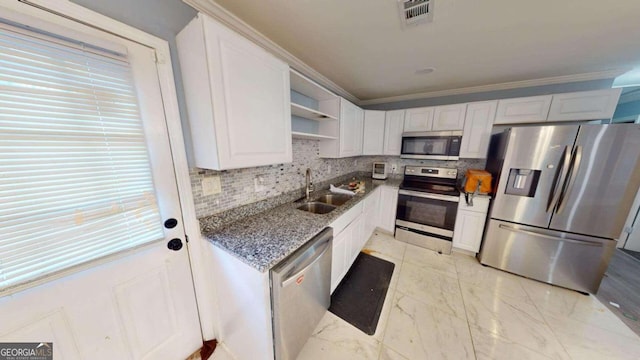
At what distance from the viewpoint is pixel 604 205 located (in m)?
1.77

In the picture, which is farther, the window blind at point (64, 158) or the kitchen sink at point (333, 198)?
the kitchen sink at point (333, 198)

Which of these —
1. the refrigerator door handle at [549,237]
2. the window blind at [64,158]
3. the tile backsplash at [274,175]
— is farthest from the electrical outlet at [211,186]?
the refrigerator door handle at [549,237]

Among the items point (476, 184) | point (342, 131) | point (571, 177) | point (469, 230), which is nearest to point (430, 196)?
point (476, 184)

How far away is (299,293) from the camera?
1.17 meters

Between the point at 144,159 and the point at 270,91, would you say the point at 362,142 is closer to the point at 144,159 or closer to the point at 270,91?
the point at 270,91

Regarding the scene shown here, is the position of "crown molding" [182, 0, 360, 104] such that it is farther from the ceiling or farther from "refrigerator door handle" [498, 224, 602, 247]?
"refrigerator door handle" [498, 224, 602, 247]

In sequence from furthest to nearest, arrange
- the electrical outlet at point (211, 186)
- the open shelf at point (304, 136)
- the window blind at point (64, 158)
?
1. the open shelf at point (304, 136)
2. the electrical outlet at point (211, 186)
3. the window blind at point (64, 158)

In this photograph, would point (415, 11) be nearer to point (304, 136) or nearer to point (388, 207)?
point (304, 136)

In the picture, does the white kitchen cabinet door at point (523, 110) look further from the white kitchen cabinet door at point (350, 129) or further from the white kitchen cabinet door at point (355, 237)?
the white kitchen cabinet door at point (355, 237)

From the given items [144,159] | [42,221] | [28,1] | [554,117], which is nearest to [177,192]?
[144,159]

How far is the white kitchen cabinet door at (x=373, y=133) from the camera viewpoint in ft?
9.84

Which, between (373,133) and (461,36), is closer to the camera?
(461,36)

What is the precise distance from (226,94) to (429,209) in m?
2.80

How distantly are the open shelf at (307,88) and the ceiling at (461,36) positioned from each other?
303 mm
